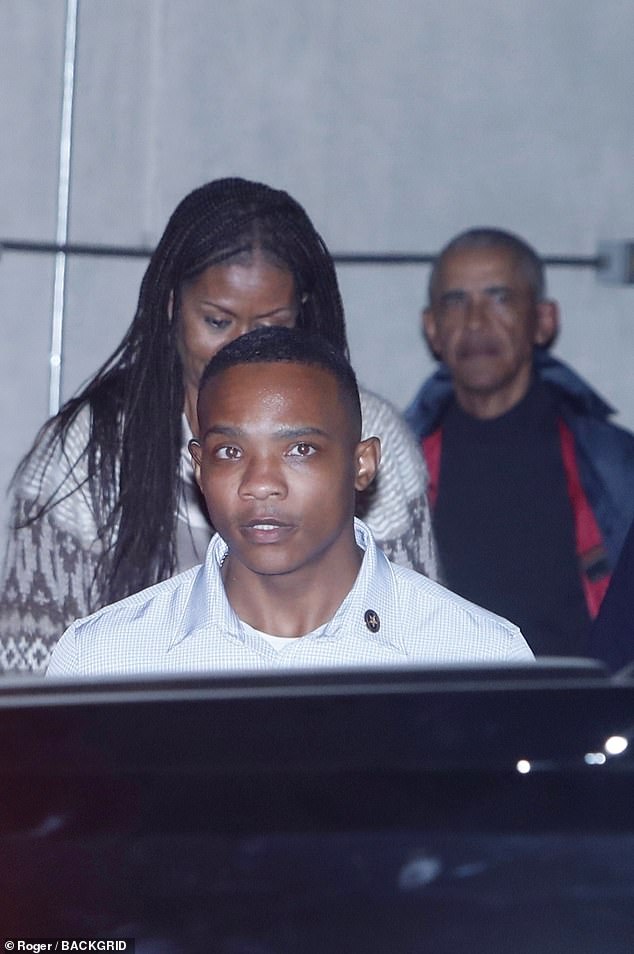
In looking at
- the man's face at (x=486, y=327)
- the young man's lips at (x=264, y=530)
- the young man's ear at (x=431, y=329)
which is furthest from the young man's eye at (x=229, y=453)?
the young man's ear at (x=431, y=329)

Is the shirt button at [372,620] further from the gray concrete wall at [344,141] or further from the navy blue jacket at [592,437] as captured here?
the gray concrete wall at [344,141]

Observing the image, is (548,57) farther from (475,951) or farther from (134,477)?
(475,951)

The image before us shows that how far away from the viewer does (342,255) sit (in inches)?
221

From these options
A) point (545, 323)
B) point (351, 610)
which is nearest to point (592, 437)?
point (545, 323)

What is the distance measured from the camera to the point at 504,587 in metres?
4.59

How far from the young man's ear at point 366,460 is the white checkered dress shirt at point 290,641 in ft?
0.39

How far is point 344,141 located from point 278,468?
10.9 feet

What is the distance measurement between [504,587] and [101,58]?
6.86 ft

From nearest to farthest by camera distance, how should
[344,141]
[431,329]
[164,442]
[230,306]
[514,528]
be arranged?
[230,306] → [164,442] → [514,528] → [431,329] → [344,141]

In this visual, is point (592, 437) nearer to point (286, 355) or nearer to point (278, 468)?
point (286, 355)

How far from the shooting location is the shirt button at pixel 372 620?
2498mm

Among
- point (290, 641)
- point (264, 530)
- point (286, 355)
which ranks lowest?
point (290, 641)

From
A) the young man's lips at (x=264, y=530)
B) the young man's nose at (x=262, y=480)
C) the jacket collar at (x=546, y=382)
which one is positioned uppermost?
the jacket collar at (x=546, y=382)

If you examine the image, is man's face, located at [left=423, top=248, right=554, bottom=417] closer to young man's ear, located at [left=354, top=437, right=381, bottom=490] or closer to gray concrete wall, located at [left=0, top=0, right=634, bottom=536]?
gray concrete wall, located at [left=0, top=0, right=634, bottom=536]
